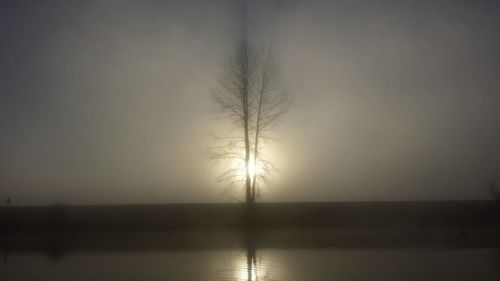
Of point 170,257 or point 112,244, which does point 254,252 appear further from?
point 112,244

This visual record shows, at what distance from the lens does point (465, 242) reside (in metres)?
11.9

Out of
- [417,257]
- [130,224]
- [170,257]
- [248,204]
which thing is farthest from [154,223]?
[417,257]

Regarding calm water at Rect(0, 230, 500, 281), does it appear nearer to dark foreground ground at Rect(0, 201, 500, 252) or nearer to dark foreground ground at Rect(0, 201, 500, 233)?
dark foreground ground at Rect(0, 201, 500, 252)

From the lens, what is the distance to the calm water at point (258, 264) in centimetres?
716

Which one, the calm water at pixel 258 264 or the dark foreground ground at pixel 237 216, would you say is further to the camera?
the dark foreground ground at pixel 237 216

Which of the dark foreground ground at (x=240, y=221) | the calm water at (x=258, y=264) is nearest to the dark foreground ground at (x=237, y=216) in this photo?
the dark foreground ground at (x=240, y=221)

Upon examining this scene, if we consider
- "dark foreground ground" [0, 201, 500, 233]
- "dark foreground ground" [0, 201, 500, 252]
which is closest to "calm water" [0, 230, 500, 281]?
"dark foreground ground" [0, 201, 500, 252]

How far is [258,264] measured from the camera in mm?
8422

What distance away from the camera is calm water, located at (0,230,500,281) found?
23.5 ft

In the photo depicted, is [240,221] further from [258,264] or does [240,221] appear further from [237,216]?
[258,264]

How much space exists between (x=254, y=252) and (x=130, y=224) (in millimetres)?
9616

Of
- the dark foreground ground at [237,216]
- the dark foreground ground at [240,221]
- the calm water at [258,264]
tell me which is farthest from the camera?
the dark foreground ground at [237,216]

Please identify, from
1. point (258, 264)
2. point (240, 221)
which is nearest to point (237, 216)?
point (240, 221)

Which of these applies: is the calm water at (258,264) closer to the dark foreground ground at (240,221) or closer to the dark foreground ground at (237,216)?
the dark foreground ground at (240,221)
